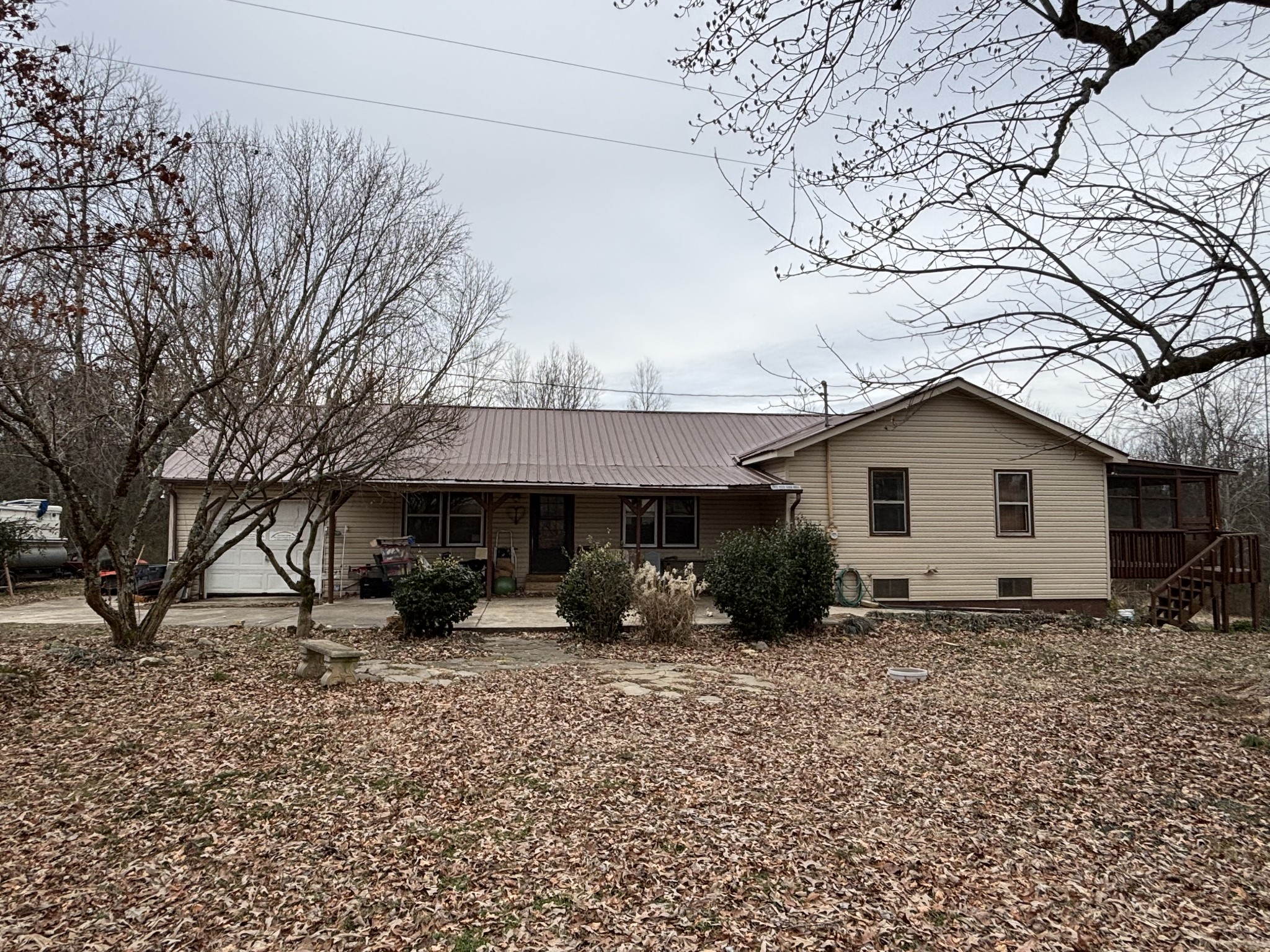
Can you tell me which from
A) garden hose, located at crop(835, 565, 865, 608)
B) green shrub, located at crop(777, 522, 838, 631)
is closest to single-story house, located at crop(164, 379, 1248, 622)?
garden hose, located at crop(835, 565, 865, 608)

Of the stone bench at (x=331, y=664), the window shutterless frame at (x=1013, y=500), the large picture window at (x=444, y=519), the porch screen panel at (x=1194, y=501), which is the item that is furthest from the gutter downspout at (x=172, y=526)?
the porch screen panel at (x=1194, y=501)

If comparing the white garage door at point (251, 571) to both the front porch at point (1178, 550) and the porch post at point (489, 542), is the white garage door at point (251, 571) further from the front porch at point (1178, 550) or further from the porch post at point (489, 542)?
the front porch at point (1178, 550)

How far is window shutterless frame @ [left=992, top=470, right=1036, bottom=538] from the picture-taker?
14.7 meters

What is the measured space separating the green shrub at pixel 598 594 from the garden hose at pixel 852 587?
5413mm

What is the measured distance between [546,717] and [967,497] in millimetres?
11207

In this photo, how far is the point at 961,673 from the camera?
862cm

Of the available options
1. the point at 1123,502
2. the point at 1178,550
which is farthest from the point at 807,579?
the point at 1123,502

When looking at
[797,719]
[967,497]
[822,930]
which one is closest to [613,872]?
[822,930]

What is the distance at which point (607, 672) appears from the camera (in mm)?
8086

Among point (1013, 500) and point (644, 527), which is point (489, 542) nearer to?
point (644, 527)

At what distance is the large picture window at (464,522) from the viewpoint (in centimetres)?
1580

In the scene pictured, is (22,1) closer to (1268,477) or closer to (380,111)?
(380,111)

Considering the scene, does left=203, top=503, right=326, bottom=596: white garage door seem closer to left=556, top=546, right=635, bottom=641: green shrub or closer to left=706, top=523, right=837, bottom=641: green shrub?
left=556, top=546, right=635, bottom=641: green shrub

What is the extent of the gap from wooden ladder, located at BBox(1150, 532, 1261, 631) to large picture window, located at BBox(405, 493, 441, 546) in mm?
13822
